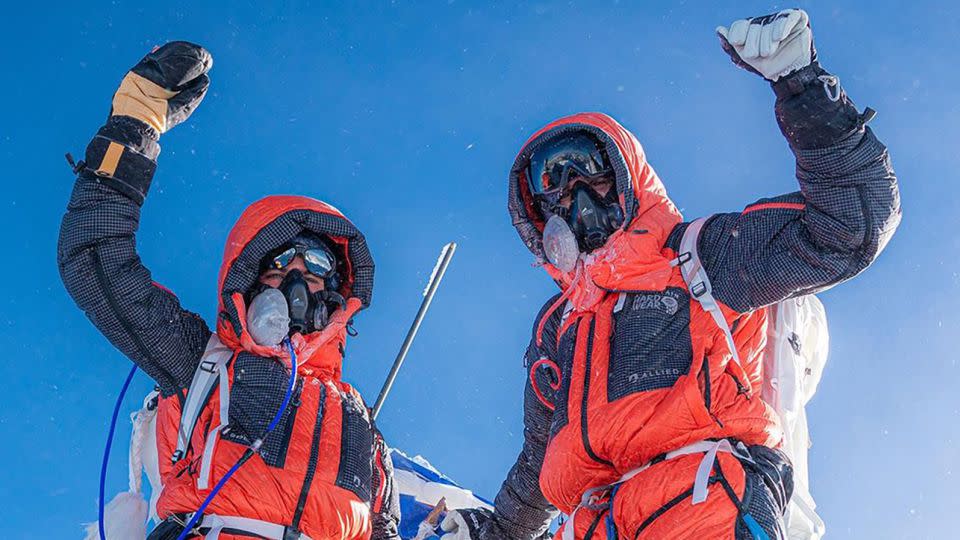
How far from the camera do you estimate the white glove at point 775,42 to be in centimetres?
386

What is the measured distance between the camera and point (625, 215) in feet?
16.5

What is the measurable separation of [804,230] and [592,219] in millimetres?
1219

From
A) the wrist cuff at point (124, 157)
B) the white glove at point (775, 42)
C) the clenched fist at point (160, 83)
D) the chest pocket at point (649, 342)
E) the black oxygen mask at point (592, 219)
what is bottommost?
the chest pocket at point (649, 342)

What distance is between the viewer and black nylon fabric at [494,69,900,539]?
3.92 meters

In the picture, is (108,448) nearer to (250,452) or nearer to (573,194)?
(250,452)

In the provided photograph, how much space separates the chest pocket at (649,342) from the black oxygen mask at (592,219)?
0.50m

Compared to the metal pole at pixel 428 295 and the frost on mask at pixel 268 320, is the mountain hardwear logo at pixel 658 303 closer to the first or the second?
the frost on mask at pixel 268 320

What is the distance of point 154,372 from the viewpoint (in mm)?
5180

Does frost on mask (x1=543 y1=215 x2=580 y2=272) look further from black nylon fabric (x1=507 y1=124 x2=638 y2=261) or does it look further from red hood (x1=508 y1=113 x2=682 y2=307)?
black nylon fabric (x1=507 y1=124 x2=638 y2=261)

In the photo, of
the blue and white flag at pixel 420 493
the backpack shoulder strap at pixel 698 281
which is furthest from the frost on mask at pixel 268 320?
the blue and white flag at pixel 420 493

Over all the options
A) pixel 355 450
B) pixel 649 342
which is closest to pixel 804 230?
pixel 649 342

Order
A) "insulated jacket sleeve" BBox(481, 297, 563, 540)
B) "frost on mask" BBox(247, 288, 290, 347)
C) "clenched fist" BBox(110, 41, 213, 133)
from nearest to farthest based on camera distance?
1. "clenched fist" BBox(110, 41, 213, 133)
2. "frost on mask" BBox(247, 288, 290, 347)
3. "insulated jacket sleeve" BBox(481, 297, 563, 540)

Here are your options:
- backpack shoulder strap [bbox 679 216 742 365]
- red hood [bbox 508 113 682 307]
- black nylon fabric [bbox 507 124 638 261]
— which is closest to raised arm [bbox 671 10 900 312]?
backpack shoulder strap [bbox 679 216 742 365]

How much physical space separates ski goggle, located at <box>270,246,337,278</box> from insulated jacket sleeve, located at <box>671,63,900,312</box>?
2.56m
